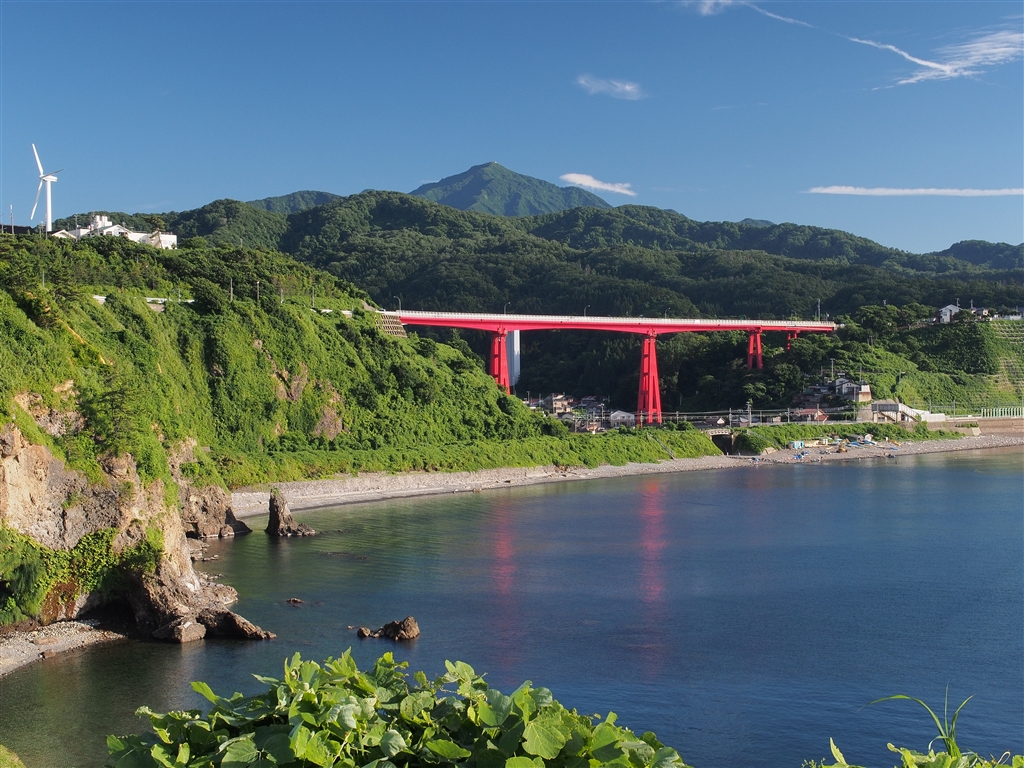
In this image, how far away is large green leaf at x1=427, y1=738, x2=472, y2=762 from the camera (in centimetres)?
445

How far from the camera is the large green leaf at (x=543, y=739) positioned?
172 inches

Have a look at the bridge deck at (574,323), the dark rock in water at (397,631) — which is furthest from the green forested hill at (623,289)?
the dark rock in water at (397,631)

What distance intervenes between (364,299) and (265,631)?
148ft

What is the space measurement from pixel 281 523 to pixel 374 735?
32053 millimetres

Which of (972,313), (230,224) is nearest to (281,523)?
(972,313)

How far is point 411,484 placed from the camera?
160 feet

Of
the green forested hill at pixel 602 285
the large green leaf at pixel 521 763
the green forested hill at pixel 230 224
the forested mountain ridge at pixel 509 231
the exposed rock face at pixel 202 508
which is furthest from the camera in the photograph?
the forested mountain ridge at pixel 509 231

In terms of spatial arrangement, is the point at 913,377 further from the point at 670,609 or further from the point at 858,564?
the point at 670,609

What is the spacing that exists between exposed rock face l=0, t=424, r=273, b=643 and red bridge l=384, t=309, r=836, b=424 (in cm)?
3873

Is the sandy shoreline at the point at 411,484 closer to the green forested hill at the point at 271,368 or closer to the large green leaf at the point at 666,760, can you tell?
the green forested hill at the point at 271,368

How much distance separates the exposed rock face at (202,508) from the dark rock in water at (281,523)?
1545 millimetres

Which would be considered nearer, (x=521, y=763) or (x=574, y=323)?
(x=521, y=763)

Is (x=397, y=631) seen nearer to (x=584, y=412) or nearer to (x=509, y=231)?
(x=584, y=412)

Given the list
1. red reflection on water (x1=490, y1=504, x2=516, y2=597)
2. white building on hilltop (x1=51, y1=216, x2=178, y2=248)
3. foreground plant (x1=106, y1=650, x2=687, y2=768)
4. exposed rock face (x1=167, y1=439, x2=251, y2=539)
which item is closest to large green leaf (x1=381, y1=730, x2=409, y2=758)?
foreground plant (x1=106, y1=650, x2=687, y2=768)
